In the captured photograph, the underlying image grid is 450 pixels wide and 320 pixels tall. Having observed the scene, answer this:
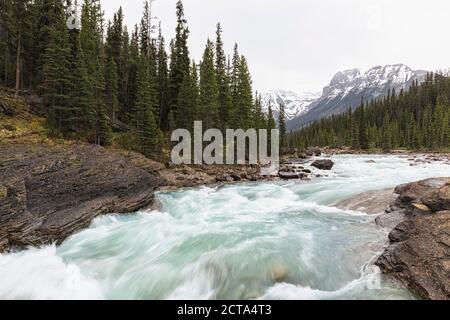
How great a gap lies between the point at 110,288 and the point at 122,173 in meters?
10.8

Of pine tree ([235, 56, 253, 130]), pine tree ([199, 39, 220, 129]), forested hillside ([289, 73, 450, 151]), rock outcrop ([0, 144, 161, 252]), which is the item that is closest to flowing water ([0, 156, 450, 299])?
rock outcrop ([0, 144, 161, 252])

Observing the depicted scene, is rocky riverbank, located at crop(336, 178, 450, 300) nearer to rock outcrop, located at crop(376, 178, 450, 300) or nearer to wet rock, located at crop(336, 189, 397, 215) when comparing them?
rock outcrop, located at crop(376, 178, 450, 300)

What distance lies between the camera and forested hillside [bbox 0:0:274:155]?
97.9 feet

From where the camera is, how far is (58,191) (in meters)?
14.3

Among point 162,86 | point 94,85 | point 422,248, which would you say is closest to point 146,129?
point 94,85

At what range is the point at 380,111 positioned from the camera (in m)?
140

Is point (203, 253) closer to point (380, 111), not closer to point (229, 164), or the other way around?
point (229, 164)

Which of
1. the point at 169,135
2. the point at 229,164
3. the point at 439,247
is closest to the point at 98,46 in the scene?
the point at 169,135

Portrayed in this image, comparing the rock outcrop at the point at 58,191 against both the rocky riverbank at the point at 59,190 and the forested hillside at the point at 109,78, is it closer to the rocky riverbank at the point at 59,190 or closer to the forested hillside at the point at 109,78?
the rocky riverbank at the point at 59,190

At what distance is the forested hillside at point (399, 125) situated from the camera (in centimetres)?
8838

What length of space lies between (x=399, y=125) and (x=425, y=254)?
409 ft

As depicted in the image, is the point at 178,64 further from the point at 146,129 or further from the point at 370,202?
the point at 370,202

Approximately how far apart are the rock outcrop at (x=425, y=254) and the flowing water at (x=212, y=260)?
0.45 m

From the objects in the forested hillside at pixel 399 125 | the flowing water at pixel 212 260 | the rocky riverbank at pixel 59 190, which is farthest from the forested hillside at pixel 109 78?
the forested hillside at pixel 399 125
